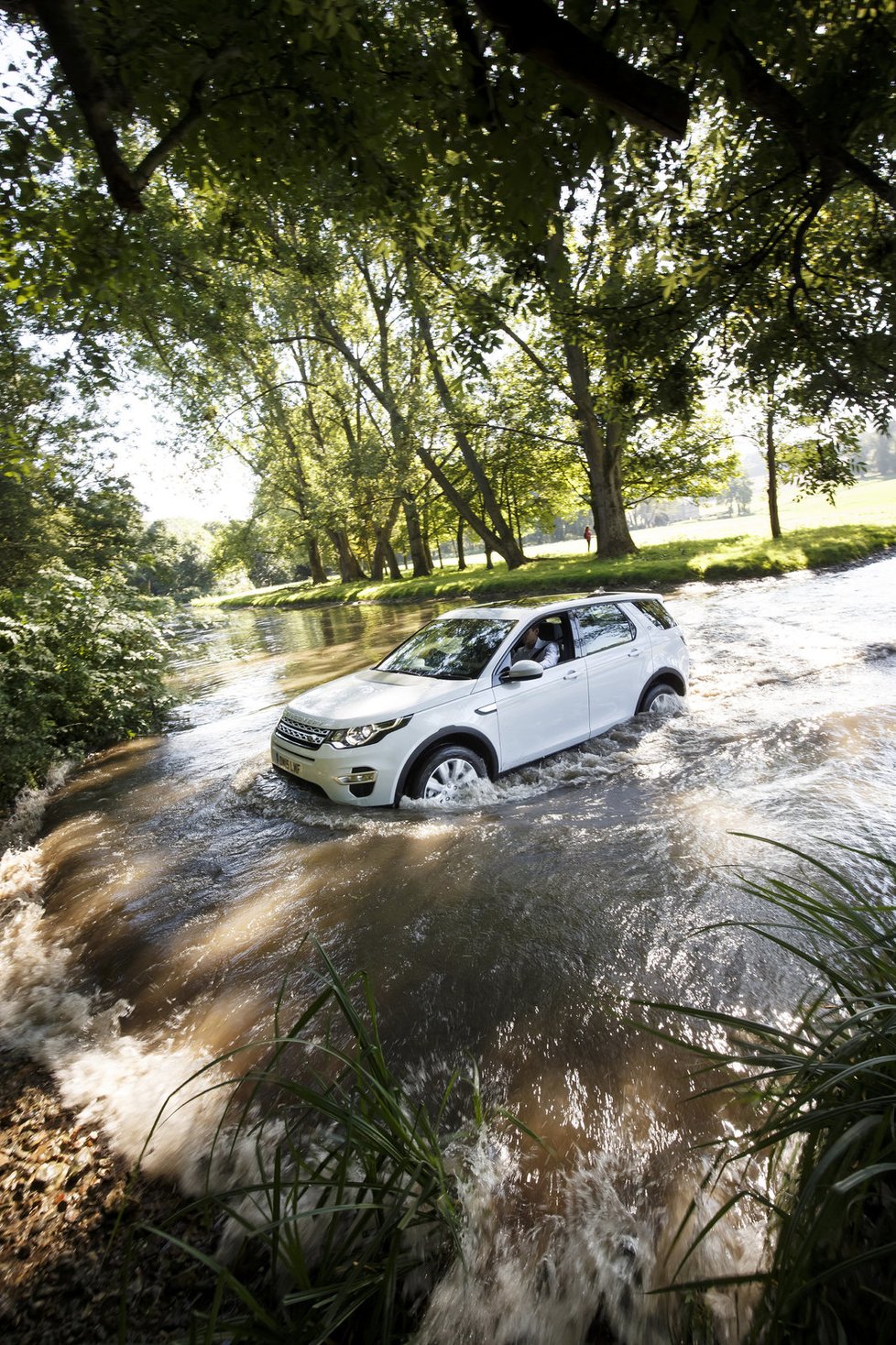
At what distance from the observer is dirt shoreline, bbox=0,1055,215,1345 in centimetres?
198

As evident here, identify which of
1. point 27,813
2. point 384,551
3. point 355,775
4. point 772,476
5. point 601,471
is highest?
point 601,471

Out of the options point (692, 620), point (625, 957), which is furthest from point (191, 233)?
point (692, 620)

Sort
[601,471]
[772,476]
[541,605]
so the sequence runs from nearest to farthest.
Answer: [541,605]
[601,471]
[772,476]

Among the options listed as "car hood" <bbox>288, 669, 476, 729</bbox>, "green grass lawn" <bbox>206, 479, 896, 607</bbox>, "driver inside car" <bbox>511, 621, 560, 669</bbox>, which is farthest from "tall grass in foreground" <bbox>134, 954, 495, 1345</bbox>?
"green grass lawn" <bbox>206, 479, 896, 607</bbox>

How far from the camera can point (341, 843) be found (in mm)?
5305

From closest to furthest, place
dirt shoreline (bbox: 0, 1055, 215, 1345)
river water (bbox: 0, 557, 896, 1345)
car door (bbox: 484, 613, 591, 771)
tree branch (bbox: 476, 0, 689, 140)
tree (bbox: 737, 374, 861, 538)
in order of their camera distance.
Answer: dirt shoreline (bbox: 0, 1055, 215, 1345), river water (bbox: 0, 557, 896, 1345), tree branch (bbox: 476, 0, 689, 140), tree (bbox: 737, 374, 861, 538), car door (bbox: 484, 613, 591, 771)

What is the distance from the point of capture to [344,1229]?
187cm

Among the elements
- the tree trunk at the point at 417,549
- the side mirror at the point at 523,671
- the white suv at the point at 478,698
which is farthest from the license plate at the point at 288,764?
the tree trunk at the point at 417,549

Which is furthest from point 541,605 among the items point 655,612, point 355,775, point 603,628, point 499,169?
point 499,169

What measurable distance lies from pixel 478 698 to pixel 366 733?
43.0 inches

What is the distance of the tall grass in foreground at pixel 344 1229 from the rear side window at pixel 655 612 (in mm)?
6379

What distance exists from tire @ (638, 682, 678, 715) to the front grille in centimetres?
383

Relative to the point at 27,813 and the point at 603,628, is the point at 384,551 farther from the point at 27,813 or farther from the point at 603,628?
the point at 603,628

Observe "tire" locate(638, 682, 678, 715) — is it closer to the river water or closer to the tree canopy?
the river water
